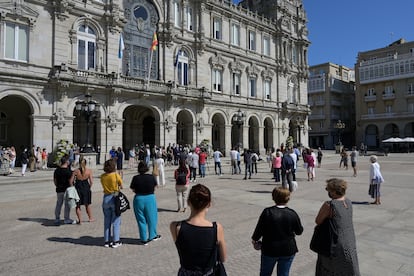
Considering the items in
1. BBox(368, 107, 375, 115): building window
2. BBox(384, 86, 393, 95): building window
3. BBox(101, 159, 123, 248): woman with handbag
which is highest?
BBox(384, 86, 393, 95): building window

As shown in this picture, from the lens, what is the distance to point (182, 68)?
3198cm

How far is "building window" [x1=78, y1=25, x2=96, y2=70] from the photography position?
82.2 feet

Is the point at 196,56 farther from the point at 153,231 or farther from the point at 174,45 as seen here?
the point at 153,231

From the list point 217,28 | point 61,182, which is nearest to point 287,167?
point 61,182

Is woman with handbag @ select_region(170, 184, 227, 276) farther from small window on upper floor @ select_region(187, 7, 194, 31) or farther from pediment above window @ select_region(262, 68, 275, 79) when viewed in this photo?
pediment above window @ select_region(262, 68, 275, 79)

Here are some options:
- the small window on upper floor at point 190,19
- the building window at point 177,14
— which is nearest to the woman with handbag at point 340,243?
the building window at point 177,14

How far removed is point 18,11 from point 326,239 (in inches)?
1022

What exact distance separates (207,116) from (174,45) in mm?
8238

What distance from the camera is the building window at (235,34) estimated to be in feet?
121

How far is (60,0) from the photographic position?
76.6 feet

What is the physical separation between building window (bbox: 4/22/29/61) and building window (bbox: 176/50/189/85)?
13.9m

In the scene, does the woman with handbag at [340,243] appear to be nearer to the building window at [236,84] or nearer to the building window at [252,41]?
the building window at [236,84]

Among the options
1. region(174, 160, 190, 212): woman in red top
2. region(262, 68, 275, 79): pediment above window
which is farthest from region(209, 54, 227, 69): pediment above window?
region(174, 160, 190, 212): woman in red top

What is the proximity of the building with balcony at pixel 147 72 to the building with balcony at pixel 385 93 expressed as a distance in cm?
2400
